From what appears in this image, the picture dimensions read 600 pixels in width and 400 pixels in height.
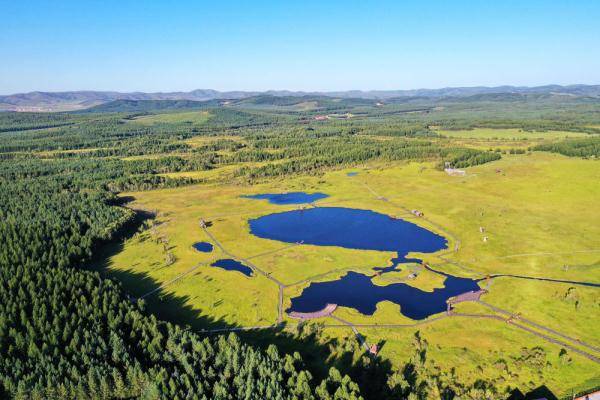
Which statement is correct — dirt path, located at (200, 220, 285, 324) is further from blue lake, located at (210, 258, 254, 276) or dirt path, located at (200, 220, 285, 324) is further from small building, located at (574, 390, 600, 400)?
small building, located at (574, 390, 600, 400)

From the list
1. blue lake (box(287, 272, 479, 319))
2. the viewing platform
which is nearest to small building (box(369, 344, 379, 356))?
blue lake (box(287, 272, 479, 319))

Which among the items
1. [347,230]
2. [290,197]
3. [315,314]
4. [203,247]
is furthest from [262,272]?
[290,197]

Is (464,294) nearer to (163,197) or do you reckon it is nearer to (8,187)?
(163,197)

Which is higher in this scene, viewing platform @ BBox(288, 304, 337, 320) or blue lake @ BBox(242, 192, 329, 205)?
blue lake @ BBox(242, 192, 329, 205)

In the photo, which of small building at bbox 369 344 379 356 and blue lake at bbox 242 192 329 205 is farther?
blue lake at bbox 242 192 329 205

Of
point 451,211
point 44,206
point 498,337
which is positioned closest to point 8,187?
point 44,206

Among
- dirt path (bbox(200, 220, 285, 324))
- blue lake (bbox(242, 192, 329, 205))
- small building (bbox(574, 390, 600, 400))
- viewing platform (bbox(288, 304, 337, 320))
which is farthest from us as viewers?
blue lake (bbox(242, 192, 329, 205))

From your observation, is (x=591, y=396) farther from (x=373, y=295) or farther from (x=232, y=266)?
(x=232, y=266)

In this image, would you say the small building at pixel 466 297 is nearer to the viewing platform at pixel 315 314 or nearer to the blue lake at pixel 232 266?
the viewing platform at pixel 315 314
